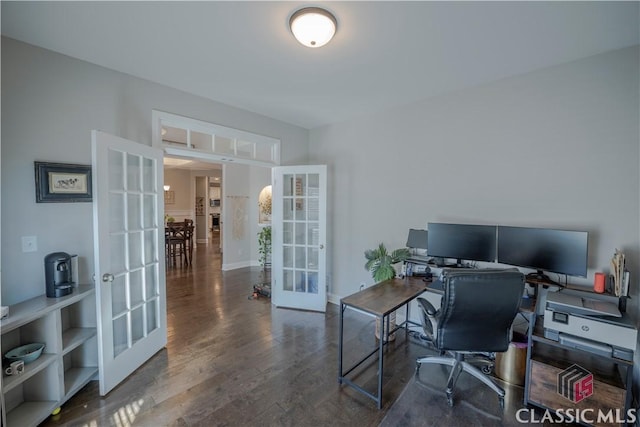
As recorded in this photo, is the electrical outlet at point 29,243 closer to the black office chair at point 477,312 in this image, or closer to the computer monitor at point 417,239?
the black office chair at point 477,312

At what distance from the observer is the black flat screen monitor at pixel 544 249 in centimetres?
212

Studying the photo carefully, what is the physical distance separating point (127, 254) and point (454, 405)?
117 inches

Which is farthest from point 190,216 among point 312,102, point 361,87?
point 361,87

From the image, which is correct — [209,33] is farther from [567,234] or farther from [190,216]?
[190,216]

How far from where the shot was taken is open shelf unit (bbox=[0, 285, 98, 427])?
1792mm

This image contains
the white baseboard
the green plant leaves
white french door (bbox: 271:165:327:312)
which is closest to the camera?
the green plant leaves

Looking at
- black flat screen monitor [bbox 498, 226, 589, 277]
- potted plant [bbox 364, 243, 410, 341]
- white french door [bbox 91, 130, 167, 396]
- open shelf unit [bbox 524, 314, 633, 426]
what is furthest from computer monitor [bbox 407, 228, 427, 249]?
white french door [bbox 91, 130, 167, 396]

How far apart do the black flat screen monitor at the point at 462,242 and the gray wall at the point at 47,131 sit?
10.3 feet

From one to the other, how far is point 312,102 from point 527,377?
130 inches

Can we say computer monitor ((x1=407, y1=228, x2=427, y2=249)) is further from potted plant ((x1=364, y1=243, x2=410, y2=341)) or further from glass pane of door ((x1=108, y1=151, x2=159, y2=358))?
glass pane of door ((x1=108, y1=151, x2=159, y2=358))

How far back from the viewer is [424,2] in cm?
166

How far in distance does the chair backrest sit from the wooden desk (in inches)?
15.3

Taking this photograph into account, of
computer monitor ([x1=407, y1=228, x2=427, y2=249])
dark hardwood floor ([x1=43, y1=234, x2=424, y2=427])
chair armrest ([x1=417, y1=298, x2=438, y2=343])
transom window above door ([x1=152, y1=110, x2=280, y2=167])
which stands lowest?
dark hardwood floor ([x1=43, y1=234, x2=424, y2=427])

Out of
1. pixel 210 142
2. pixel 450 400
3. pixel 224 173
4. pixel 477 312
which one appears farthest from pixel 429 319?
pixel 224 173
